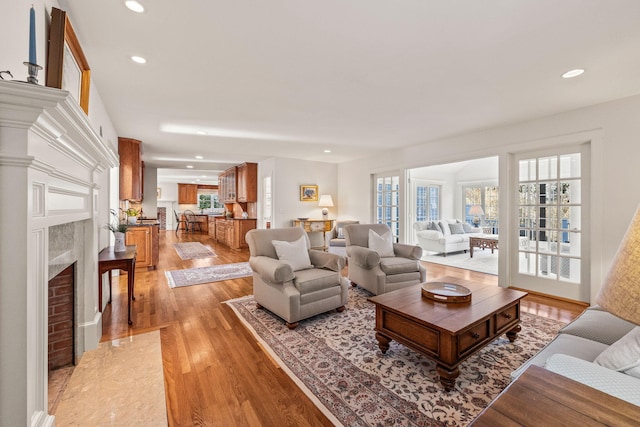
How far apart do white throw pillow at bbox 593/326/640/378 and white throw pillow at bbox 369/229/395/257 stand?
2.67 metres

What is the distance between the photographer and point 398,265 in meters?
3.41

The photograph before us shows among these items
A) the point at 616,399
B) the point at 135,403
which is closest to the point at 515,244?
the point at 616,399

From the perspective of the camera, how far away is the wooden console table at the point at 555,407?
0.70m

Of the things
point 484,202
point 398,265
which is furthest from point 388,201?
point 484,202

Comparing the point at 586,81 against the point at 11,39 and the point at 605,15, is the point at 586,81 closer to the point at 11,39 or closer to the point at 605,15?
the point at 605,15

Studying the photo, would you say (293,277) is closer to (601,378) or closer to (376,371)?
(376,371)

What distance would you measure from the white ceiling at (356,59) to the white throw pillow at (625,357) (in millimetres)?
1836

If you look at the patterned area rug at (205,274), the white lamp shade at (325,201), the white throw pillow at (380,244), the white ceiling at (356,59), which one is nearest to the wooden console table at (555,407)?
the white ceiling at (356,59)

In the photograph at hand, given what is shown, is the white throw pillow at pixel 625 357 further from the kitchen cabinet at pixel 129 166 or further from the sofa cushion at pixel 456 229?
the sofa cushion at pixel 456 229

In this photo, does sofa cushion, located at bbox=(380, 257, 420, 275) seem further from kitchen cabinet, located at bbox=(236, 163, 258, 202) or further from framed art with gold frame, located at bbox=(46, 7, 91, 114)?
kitchen cabinet, located at bbox=(236, 163, 258, 202)

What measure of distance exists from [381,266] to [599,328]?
2009 mm

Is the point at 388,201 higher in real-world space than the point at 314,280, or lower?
Result: higher

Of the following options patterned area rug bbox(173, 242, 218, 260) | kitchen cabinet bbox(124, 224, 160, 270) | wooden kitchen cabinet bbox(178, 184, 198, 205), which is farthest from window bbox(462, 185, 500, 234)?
wooden kitchen cabinet bbox(178, 184, 198, 205)

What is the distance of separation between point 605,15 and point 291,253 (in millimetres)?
3031
